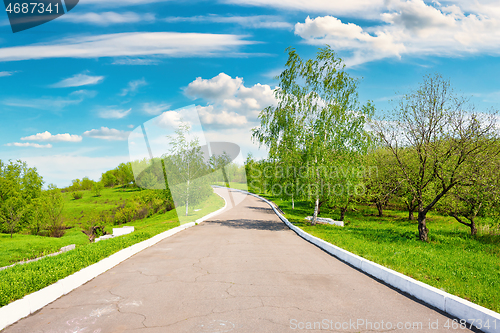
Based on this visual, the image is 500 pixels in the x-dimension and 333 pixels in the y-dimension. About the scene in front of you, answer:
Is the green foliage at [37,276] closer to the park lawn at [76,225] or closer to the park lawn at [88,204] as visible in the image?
the park lawn at [76,225]

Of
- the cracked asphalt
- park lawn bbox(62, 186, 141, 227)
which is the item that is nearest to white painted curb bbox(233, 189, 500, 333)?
the cracked asphalt

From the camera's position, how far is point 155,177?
121ft

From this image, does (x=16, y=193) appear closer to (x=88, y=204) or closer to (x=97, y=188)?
(x=88, y=204)

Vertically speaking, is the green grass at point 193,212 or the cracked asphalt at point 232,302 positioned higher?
the cracked asphalt at point 232,302

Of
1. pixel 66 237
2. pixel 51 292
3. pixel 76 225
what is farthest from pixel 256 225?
pixel 76 225

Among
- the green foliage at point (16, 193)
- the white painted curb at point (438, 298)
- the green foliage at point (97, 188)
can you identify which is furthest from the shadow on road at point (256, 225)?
the green foliage at point (97, 188)

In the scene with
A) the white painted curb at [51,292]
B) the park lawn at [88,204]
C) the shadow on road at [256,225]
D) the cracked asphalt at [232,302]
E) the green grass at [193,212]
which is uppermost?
the white painted curb at [51,292]

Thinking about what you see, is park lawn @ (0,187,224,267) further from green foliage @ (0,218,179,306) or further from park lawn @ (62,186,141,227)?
green foliage @ (0,218,179,306)

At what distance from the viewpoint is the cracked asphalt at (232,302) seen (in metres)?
4.45

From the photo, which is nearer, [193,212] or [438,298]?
[438,298]

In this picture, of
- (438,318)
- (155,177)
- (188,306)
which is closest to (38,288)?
(188,306)

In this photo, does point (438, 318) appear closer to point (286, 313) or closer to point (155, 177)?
point (286, 313)

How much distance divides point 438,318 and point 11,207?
4183 cm

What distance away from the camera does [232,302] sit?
536 centimetres
